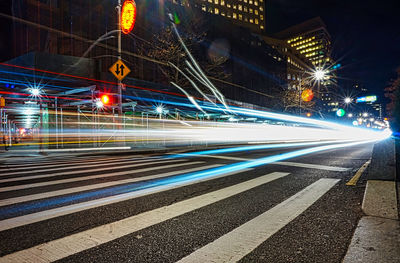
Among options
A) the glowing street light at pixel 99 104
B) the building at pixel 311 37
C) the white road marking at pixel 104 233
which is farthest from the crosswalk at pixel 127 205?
the building at pixel 311 37

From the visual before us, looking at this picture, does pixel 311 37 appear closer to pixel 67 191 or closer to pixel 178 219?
pixel 67 191

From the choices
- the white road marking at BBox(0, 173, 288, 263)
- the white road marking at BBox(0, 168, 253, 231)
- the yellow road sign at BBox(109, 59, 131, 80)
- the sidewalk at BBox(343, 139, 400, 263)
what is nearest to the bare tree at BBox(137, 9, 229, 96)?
the yellow road sign at BBox(109, 59, 131, 80)

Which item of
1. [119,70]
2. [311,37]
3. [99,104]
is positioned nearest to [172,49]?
[99,104]

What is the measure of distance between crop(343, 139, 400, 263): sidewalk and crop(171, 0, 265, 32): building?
3529 inches

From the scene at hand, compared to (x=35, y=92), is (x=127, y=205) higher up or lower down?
lower down

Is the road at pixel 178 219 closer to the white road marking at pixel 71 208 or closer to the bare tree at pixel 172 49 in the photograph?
the white road marking at pixel 71 208

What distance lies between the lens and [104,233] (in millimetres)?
3012

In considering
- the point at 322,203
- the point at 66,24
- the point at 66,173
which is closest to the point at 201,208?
the point at 322,203

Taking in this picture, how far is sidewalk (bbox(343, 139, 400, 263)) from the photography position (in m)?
2.41

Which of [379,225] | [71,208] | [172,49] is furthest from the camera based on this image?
[172,49]

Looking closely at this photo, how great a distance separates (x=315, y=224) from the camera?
10.7 feet

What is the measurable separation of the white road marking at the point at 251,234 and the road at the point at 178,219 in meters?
0.01

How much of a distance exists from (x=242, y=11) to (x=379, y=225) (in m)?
107

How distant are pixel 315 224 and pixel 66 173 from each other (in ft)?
22.1
